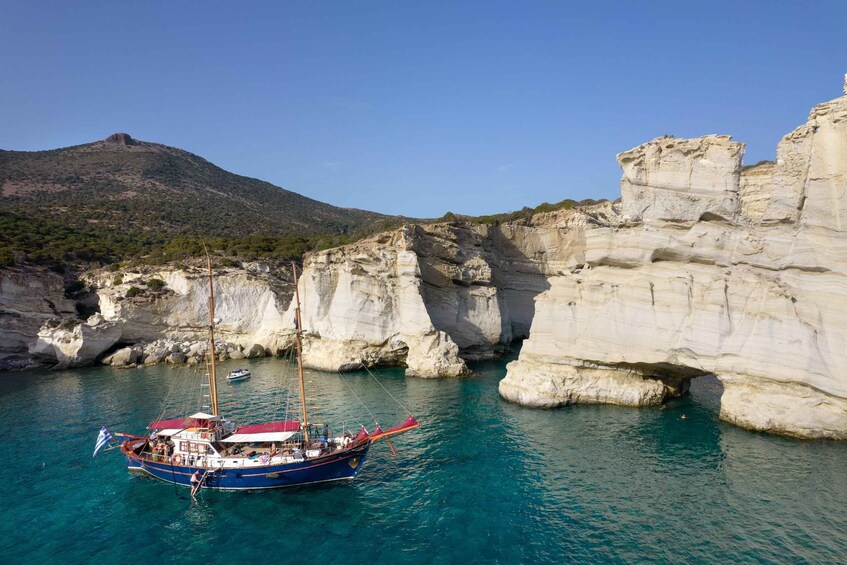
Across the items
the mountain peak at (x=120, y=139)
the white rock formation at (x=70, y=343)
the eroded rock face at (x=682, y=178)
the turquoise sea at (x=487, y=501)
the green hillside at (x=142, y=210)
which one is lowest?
the turquoise sea at (x=487, y=501)

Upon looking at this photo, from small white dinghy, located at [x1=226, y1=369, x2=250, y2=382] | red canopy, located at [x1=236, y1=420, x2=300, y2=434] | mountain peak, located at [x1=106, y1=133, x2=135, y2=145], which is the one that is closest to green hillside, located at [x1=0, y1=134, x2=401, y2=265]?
mountain peak, located at [x1=106, y1=133, x2=135, y2=145]

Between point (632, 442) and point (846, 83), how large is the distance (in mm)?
18777

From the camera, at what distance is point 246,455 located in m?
20.0

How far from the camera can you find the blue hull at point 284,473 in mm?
19172

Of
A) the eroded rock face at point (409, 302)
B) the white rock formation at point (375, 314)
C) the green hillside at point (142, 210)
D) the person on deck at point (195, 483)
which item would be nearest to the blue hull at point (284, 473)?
the person on deck at point (195, 483)

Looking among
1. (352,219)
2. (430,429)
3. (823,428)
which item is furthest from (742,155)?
(352,219)

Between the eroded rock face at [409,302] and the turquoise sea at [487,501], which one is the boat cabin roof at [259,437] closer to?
the turquoise sea at [487,501]

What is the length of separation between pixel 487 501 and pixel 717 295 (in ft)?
49.6

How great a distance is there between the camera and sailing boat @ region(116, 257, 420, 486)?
19.3 m

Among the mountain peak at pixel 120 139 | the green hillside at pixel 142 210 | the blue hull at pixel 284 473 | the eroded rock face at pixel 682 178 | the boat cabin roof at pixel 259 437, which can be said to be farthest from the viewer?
the mountain peak at pixel 120 139

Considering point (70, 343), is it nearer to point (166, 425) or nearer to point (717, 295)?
point (166, 425)

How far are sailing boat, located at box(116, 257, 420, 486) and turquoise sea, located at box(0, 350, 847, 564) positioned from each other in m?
0.56

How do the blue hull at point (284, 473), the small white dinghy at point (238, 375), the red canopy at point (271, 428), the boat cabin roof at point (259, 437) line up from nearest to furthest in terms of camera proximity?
the blue hull at point (284, 473), the boat cabin roof at point (259, 437), the red canopy at point (271, 428), the small white dinghy at point (238, 375)

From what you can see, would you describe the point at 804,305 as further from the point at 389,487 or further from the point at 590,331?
the point at 389,487
